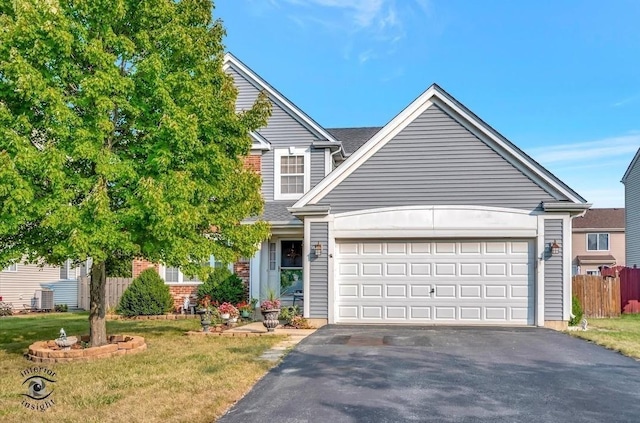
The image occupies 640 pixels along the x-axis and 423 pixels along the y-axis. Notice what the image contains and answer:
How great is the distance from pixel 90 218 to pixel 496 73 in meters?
17.4

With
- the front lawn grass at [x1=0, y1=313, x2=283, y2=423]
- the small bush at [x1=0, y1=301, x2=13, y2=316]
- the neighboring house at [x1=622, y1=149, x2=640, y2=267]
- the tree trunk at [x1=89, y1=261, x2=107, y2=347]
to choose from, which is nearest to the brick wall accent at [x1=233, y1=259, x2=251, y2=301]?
the front lawn grass at [x1=0, y1=313, x2=283, y2=423]

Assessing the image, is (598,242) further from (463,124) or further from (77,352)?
(77,352)

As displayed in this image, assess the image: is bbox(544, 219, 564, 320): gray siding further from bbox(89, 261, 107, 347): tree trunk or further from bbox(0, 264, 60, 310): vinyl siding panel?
bbox(0, 264, 60, 310): vinyl siding panel

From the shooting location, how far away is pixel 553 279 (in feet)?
45.2

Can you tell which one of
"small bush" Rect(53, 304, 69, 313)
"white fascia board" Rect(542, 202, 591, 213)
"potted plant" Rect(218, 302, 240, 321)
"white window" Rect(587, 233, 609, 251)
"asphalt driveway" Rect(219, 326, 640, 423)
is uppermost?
"white fascia board" Rect(542, 202, 591, 213)

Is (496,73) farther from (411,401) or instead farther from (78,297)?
(78,297)

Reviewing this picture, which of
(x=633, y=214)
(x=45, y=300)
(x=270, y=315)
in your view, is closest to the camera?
(x=270, y=315)

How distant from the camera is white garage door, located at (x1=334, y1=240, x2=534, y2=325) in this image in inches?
555

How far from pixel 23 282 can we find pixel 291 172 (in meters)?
14.5

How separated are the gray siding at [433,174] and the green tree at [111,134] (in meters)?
4.33

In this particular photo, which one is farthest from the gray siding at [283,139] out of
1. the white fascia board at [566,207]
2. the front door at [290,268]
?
the white fascia board at [566,207]

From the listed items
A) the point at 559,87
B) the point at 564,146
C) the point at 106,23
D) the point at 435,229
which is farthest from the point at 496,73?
the point at 106,23

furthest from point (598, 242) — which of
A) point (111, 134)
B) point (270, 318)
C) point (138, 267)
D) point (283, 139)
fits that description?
point (111, 134)

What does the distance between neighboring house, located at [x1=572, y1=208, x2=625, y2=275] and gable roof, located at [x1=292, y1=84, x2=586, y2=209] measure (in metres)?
28.6
